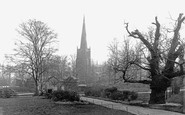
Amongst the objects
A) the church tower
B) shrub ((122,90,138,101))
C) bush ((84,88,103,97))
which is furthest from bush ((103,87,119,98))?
the church tower

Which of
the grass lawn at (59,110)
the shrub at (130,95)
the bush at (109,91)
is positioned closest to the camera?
the grass lawn at (59,110)

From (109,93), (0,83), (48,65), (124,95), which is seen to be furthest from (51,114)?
(0,83)

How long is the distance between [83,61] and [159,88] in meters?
75.8

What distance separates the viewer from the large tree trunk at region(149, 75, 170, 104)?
58.7 ft

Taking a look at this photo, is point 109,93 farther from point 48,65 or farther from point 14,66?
point 14,66

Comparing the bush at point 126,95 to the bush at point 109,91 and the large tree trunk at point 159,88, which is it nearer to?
the bush at point 109,91

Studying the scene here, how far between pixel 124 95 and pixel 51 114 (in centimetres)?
1226

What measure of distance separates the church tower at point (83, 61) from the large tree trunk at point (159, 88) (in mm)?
64096

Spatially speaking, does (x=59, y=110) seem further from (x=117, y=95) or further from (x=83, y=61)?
(x=83, y=61)

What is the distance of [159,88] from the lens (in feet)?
59.6

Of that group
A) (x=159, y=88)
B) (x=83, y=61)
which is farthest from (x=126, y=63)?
(x=83, y=61)

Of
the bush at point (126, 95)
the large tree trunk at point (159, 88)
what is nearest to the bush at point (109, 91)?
the bush at point (126, 95)

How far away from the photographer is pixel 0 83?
73.5 m

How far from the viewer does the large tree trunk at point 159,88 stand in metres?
17.9
